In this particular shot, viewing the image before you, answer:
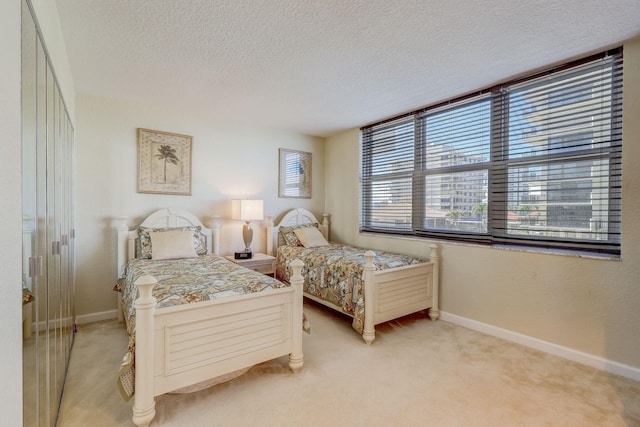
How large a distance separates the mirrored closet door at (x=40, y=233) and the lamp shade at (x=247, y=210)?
2086 mm

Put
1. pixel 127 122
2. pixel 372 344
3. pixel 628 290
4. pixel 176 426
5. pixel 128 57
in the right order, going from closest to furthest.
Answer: pixel 176 426, pixel 628 290, pixel 128 57, pixel 372 344, pixel 127 122

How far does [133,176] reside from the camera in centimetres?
342

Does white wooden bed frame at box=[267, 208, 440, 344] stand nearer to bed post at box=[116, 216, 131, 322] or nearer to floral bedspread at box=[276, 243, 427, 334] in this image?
floral bedspread at box=[276, 243, 427, 334]

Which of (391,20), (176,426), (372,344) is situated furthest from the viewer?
(372,344)

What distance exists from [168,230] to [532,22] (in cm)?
364

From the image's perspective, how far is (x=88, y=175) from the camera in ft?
10.4

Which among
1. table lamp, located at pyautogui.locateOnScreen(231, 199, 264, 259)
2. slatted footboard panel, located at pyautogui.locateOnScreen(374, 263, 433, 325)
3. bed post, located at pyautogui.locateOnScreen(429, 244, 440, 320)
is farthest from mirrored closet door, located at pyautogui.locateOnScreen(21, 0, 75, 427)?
bed post, located at pyautogui.locateOnScreen(429, 244, 440, 320)

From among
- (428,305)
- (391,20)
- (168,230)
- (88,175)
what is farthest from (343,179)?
(88,175)

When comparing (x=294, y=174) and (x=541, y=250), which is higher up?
(x=294, y=174)

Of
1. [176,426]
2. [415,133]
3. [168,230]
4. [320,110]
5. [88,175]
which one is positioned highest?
[320,110]

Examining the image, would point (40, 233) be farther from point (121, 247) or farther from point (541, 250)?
point (541, 250)

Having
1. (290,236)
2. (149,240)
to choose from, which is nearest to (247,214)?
(290,236)

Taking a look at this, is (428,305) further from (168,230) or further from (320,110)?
(168,230)

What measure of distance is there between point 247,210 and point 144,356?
2.34 m
